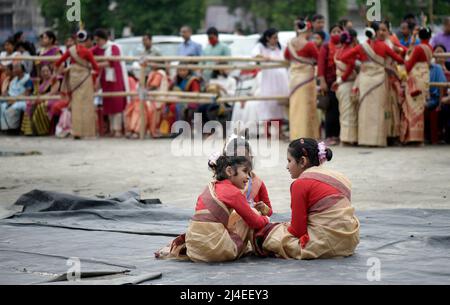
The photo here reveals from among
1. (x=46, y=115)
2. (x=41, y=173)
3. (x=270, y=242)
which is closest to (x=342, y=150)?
(x=41, y=173)

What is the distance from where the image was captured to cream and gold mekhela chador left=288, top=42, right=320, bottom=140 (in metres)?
13.3

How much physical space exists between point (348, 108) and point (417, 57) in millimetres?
1131

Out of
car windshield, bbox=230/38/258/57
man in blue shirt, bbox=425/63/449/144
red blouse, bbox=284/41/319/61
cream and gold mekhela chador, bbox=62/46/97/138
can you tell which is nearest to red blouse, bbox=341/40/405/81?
red blouse, bbox=284/41/319/61

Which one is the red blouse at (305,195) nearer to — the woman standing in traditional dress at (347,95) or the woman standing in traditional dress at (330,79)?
the woman standing in traditional dress at (347,95)

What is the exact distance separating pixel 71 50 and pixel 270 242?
9416 mm

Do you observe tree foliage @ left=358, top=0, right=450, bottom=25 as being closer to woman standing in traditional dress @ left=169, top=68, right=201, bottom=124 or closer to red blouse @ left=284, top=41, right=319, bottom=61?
woman standing in traditional dress @ left=169, top=68, right=201, bottom=124

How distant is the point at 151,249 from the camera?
6.33m

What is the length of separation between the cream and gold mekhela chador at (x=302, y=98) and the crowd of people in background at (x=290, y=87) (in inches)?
0.5

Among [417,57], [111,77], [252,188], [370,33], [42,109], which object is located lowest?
[42,109]

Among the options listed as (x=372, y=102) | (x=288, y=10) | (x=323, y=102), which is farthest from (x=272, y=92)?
(x=288, y=10)

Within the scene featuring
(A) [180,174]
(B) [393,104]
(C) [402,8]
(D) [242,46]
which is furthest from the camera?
(C) [402,8]

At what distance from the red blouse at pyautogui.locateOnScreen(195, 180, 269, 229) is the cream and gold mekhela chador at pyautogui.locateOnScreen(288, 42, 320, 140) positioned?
755cm

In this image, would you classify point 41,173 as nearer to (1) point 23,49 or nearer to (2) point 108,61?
(2) point 108,61

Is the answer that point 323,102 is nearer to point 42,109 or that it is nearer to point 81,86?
point 81,86
